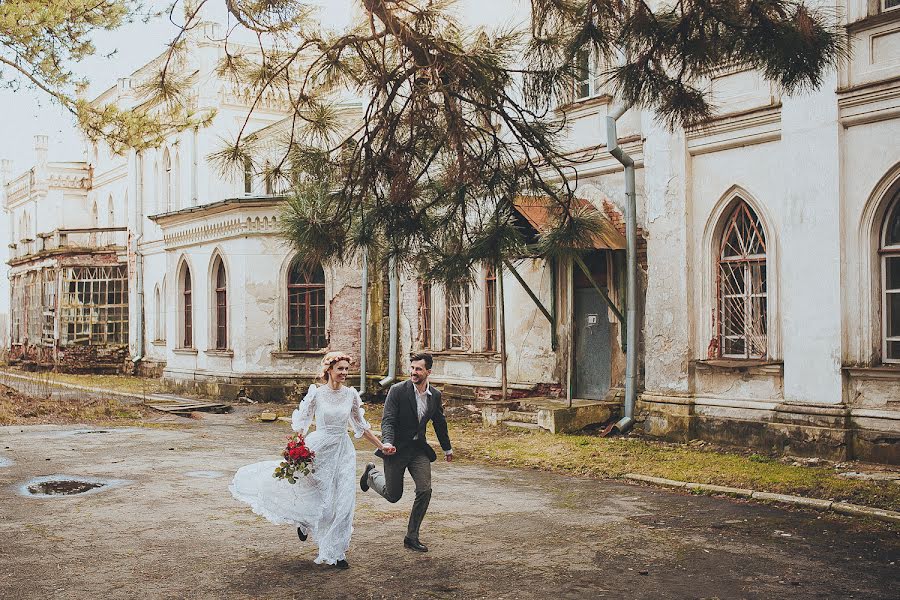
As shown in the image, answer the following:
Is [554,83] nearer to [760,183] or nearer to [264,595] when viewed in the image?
[264,595]

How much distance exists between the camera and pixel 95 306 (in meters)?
33.8

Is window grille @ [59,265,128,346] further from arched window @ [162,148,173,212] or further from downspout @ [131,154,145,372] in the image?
arched window @ [162,148,173,212]

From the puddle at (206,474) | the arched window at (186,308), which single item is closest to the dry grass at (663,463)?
the puddle at (206,474)

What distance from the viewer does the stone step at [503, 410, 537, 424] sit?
15.3 m

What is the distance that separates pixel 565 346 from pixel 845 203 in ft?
18.5

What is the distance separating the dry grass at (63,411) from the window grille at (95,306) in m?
12.8

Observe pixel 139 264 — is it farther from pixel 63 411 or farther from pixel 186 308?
pixel 63 411

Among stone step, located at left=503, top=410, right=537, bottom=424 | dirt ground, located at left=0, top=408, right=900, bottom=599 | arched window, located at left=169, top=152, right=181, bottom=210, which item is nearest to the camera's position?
dirt ground, located at left=0, top=408, right=900, bottom=599

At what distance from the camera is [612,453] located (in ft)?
41.7

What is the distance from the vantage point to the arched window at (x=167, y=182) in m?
30.4

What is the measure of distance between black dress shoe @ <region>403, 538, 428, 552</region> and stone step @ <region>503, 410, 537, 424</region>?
25.4 feet

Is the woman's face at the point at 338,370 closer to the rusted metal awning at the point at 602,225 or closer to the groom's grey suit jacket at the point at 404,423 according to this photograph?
the groom's grey suit jacket at the point at 404,423

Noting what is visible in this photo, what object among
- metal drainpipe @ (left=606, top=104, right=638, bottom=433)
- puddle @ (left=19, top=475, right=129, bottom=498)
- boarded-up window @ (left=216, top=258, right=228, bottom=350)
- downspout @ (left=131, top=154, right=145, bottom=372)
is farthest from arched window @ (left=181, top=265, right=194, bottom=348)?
metal drainpipe @ (left=606, top=104, right=638, bottom=433)

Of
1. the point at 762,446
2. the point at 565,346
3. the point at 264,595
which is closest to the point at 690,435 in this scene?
the point at 762,446
